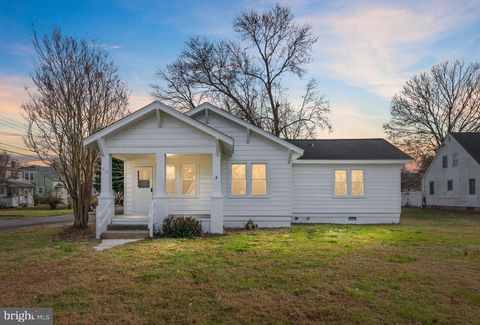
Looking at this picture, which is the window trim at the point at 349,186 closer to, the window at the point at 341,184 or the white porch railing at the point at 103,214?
the window at the point at 341,184

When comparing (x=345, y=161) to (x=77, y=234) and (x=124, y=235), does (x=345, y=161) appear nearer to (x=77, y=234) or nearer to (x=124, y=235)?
(x=124, y=235)

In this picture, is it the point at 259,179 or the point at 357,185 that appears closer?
the point at 259,179

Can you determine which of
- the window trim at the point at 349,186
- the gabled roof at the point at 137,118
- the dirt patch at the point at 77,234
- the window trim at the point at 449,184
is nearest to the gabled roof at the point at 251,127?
the gabled roof at the point at 137,118

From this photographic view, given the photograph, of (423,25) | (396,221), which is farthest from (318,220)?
(423,25)

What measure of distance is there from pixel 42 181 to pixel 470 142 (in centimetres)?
5882

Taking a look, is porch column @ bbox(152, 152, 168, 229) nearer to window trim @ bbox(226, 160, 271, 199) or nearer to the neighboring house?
window trim @ bbox(226, 160, 271, 199)

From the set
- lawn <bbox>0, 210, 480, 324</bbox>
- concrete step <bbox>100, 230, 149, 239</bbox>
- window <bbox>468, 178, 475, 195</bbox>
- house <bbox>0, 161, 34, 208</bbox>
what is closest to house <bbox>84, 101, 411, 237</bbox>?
concrete step <bbox>100, 230, 149, 239</bbox>

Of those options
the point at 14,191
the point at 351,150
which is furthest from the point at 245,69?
the point at 14,191

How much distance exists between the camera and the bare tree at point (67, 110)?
14.7 meters

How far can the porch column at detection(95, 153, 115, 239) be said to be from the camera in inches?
483

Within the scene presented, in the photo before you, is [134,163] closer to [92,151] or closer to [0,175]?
[92,151]

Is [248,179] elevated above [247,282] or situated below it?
above

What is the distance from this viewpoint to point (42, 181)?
195ft

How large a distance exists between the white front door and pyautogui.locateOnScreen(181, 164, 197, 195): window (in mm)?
1364
